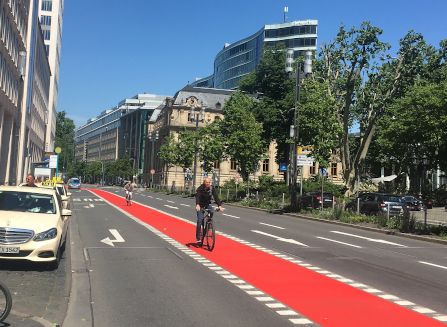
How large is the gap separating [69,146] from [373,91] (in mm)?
123400

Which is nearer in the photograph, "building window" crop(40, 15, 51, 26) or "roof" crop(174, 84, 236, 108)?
"building window" crop(40, 15, 51, 26)

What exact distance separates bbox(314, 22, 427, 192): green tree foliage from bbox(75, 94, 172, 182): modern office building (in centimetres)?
8673

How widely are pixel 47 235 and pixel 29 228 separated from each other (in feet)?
1.04

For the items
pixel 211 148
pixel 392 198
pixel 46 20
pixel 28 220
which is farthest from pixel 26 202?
pixel 46 20

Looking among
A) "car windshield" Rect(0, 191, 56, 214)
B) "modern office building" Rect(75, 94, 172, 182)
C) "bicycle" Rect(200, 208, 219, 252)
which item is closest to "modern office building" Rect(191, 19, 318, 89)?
"modern office building" Rect(75, 94, 172, 182)

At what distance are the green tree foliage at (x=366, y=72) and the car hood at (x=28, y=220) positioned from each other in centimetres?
2883

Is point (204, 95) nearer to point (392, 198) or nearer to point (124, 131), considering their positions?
point (124, 131)

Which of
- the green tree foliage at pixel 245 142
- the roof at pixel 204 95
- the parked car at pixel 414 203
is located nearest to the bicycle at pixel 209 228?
the parked car at pixel 414 203

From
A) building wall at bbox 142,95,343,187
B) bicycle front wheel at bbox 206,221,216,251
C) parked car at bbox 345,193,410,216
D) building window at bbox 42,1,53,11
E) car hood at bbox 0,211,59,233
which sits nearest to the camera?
car hood at bbox 0,211,59,233

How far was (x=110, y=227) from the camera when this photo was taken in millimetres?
17734

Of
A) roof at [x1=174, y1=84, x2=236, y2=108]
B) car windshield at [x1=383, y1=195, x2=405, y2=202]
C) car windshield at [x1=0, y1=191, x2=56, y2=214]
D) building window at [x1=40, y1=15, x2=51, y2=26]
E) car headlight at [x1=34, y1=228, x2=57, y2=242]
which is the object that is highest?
building window at [x1=40, y1=15, x2=51, y2=26]

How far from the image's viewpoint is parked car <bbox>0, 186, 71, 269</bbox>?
27.6ft

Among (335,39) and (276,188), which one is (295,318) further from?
(276,188)

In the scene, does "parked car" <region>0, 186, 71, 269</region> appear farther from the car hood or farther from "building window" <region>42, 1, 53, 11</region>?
"building window" <region>42, 1, 53, 11</region>
